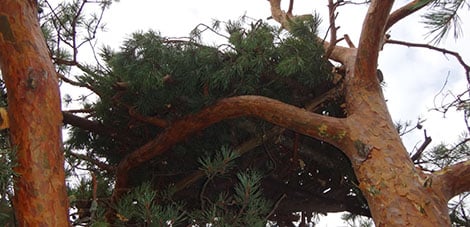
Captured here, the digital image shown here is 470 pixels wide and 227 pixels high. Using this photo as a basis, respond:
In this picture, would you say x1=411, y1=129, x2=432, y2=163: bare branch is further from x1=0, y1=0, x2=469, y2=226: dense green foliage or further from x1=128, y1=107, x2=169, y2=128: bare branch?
x1=128, y1=107, x2=169, y2=128: bare branch

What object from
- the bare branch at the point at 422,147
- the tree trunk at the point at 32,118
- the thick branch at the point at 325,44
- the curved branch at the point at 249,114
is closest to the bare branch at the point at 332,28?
the thick branch at the point at 325,44

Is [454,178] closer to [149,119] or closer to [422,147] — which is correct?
[422,147]

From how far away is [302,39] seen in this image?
1.50 m

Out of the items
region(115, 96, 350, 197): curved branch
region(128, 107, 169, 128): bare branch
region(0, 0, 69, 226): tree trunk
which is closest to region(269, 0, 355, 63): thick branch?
region(115, 96, 350, 197): curved branch

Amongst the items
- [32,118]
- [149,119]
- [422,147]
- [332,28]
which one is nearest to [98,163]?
[149,119]

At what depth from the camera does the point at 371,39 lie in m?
1.42

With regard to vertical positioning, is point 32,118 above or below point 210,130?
below

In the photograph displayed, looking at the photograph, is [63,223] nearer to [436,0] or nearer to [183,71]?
[183,71]

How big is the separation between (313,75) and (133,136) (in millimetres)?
573

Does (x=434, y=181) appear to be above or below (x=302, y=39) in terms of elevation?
below

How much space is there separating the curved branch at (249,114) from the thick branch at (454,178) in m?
0.24

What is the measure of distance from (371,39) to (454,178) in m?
0.39

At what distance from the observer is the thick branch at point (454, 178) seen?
1286 mm

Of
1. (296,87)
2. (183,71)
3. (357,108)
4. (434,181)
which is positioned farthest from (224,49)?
(434,181)
